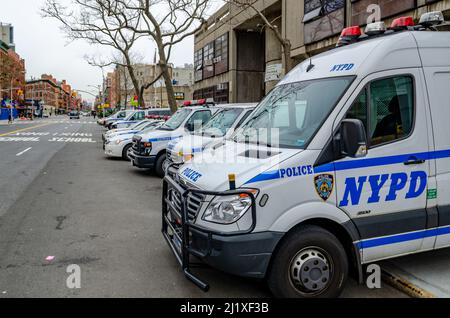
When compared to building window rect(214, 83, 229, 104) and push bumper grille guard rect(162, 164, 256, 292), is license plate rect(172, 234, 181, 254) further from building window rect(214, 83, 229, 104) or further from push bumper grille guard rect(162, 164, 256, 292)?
building window rect(214, 83, 229, 104)

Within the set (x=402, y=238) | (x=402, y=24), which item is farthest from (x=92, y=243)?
(x=402, y=24)

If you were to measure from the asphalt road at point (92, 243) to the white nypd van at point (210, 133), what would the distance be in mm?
1097

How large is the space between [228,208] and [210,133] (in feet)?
20.7

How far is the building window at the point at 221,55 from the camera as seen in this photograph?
3711 cm

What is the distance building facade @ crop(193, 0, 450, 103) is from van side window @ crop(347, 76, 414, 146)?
18.0ft

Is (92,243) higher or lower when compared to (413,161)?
lower

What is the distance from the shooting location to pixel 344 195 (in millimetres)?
4055

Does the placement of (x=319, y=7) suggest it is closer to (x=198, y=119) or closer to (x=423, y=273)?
(x=198, y=119)

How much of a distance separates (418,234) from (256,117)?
2307 millimetres

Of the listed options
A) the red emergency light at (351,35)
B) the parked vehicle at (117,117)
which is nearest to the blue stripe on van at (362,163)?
the red emergency light at (351,35)

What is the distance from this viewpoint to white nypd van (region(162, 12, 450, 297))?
384 centimetres

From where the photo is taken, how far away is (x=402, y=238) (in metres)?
4.36
